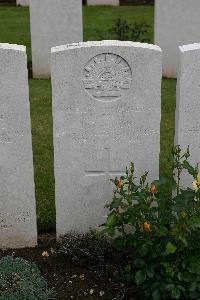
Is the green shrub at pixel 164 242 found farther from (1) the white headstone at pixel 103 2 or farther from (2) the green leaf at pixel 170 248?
(1) the white headstone at pixel 103 2

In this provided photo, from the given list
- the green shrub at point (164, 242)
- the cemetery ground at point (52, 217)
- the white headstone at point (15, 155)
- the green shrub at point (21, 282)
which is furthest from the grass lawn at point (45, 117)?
the green shrub at point (21, 282)

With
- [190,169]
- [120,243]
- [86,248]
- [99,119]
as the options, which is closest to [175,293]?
[120,243]

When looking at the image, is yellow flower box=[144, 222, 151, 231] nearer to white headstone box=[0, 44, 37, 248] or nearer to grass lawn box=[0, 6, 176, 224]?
grass lawn box=[0, 6, 176, 224]

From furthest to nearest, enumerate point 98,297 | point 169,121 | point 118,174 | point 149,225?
point 169,121 → point 118,174 → point 98,297 → point 149,225

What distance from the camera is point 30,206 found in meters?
4.42

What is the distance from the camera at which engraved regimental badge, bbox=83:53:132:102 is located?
4.00 m

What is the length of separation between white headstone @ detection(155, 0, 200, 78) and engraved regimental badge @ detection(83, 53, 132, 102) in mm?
5230

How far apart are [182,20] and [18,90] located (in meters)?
5.79

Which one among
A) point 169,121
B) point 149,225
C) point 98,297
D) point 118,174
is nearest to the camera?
point 149,225

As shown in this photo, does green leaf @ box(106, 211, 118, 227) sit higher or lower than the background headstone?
lower

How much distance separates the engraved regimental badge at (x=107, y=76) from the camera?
13.1 ft

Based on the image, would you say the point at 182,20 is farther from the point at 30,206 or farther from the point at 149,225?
the point at 149,225

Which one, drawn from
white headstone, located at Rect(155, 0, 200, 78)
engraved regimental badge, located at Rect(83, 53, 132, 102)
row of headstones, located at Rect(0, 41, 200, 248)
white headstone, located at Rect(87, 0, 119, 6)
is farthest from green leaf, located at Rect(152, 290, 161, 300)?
white headstone, located at Rect(87, 0, 119, 6)

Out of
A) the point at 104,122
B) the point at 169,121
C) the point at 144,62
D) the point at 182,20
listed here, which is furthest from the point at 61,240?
the point at 182,20
